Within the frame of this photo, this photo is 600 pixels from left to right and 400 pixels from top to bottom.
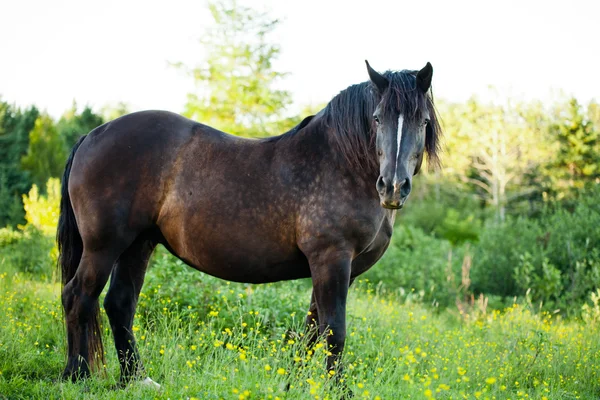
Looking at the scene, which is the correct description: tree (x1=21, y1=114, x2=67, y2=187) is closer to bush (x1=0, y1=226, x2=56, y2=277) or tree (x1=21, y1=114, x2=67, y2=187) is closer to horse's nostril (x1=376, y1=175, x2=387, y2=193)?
bush (x1=0, y1=226, x2=56, y2=277)

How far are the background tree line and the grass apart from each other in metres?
1.84

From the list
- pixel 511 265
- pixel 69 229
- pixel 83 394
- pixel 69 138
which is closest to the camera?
pixel 83 394

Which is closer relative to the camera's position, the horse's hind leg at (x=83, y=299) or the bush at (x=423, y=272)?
the horse's hind leg at (x=83, y=299)

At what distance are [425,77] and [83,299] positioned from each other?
9.83 ft

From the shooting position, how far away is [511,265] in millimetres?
11383

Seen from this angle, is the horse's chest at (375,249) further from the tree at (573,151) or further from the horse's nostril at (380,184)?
the tree at (573,151)

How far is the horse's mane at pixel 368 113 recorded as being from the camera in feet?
11.7

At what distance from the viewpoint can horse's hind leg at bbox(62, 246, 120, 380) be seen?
13.1ft

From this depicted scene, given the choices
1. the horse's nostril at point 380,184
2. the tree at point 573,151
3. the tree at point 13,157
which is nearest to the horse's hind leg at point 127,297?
the horse's nostril at point 380,184

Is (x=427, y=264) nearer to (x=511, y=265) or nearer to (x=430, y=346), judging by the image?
(x=511, y=265)

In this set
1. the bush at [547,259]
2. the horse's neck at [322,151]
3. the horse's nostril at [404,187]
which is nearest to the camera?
the horse's nostril at [404,187]

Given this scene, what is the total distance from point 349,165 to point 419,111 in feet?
2.00

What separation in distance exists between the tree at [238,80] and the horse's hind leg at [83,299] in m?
13.1

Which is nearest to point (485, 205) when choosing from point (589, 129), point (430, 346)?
point (589, 129)
